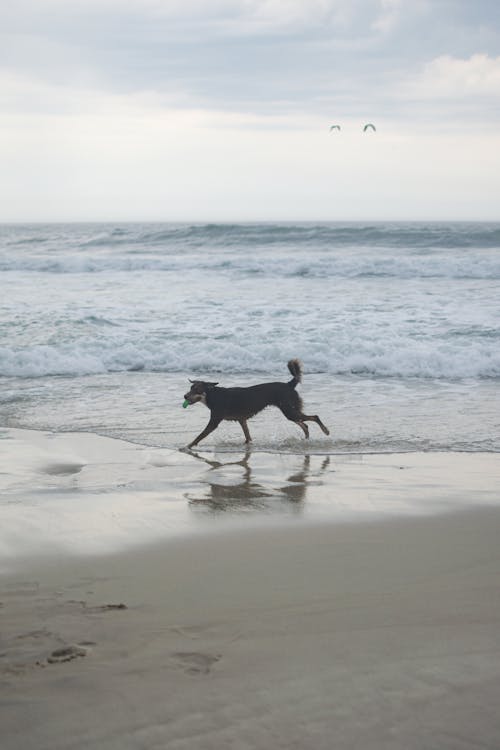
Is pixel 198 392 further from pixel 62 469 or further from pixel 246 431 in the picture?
pixel 62 469

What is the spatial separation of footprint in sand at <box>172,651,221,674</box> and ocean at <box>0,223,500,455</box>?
462 cm

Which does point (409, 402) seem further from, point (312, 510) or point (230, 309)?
point (230, 309)

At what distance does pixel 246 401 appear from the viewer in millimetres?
8367

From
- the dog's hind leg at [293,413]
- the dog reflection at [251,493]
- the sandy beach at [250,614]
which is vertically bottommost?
the dog reflection at [251,493]

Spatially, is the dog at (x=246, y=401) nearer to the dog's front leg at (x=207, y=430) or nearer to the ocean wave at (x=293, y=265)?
the dog's front leg at (x=207, y=430)

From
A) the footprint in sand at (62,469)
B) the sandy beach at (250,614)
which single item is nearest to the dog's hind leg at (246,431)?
the sandy beach at (250,614)

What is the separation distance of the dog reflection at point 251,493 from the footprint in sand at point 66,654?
232cm

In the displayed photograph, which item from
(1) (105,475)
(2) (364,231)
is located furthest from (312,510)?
(2) (364,231)

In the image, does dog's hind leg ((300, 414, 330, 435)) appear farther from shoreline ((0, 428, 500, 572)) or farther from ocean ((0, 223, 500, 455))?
shoreline ((0, 428, 500, 572))

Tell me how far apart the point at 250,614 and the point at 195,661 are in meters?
0.54

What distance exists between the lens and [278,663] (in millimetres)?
3176

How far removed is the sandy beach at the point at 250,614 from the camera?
2.77 metres

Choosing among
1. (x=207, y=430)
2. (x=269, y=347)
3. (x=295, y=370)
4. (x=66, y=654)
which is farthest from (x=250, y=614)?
(x=269, y=347)

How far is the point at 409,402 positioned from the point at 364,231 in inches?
1194
